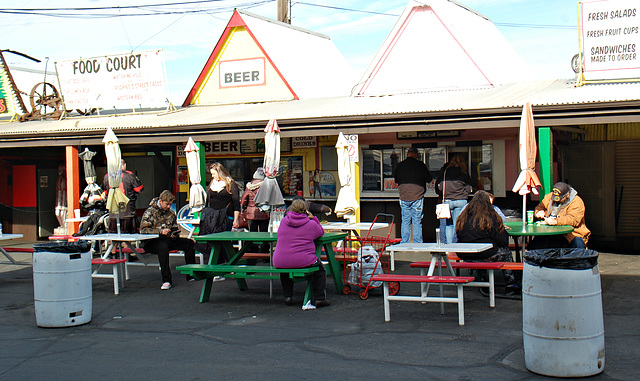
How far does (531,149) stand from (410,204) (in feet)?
12.2

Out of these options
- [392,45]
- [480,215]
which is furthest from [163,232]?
[392,45]

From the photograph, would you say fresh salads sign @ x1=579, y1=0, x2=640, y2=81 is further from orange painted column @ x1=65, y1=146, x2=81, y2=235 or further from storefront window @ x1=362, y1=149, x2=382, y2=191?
orange painted column @ x1=65, y1=146, x2=81, y2=235

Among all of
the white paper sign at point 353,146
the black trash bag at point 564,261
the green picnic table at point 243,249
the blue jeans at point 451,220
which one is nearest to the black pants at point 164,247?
the green picnic table at point 243,249

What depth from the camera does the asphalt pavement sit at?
576 cm

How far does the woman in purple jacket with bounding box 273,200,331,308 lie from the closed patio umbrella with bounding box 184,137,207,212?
418 cm

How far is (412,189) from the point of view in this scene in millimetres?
12836

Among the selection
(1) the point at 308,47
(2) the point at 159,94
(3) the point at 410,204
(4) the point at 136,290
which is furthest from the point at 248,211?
(1) the point at 308,47

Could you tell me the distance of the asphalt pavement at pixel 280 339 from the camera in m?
5.76

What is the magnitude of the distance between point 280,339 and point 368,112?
263 inches

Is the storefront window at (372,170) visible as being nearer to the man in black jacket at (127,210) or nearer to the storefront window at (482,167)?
the storefront window at (482,167)

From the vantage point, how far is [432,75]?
15.3m

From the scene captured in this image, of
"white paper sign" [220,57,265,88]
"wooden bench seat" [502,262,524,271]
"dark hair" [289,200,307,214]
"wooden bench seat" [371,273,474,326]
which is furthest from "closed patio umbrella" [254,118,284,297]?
"white paper sign" [220,57,265,88]

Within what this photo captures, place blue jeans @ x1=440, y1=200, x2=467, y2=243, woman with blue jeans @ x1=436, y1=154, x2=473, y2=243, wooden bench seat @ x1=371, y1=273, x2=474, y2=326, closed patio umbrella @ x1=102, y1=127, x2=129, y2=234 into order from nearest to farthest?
wooden bench seat @ x1=371, y1=273, x2=474, y2=326 → closed patio umbrella @ x1=102, y1=127, x2=129, y2=234 → blue jeans @ x1=440, y1=200, x2=467, y2=243 → woman with blue jeans @ x1=436, y1=154, x2=473, y2=243

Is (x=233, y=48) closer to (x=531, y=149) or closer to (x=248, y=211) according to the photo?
(x=248, y=211)
